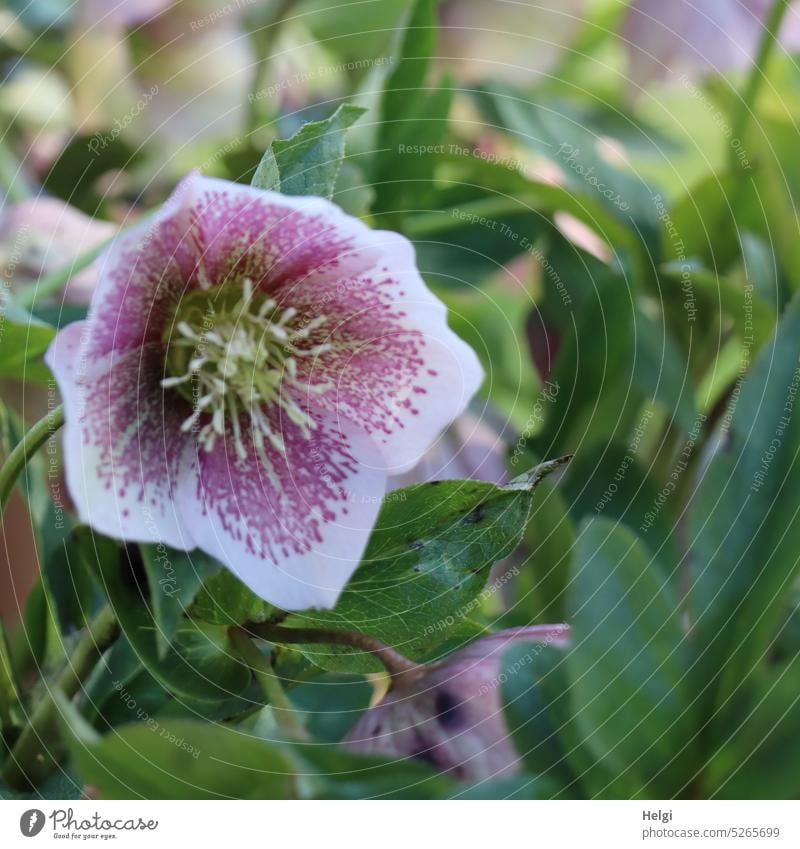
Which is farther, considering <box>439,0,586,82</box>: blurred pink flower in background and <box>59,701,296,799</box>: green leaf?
<box>439,0,586,82</box>: blurred pink flower in background

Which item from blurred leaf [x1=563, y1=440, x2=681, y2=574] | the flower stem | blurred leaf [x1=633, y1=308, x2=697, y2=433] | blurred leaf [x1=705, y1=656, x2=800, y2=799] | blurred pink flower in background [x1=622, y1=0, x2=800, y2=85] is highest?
blurred pink flower in background [x1=622, y1=0, x2=800, y2=85]


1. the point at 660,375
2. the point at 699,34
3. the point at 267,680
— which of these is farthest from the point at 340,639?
the point at 699,34

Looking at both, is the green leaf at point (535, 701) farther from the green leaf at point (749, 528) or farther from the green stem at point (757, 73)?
the green stem at point (757, 73)

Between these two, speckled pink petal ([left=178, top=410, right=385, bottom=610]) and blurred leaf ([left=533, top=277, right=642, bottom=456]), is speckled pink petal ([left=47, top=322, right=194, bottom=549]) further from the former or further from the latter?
blurred leaf ([left=533, top=277, right=642, bottom=456])

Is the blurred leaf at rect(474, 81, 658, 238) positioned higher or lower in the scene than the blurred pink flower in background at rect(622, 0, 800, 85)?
lower

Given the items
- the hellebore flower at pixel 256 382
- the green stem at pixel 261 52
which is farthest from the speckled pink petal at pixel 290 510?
the green stem at pixel 261 52

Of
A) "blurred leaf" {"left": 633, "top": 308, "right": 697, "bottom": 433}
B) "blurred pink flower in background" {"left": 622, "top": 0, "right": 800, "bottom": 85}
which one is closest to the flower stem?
"blurred leaf" {"left": 633, "top": 308, "right": 697, "bottom": 433}

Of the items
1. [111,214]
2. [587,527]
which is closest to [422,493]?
[587,527]
